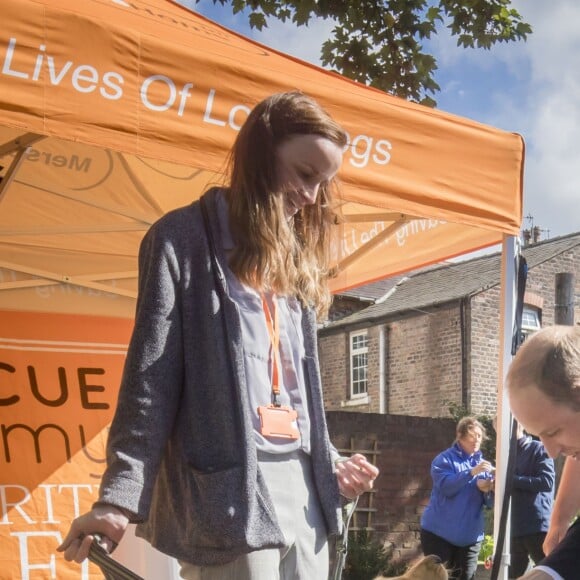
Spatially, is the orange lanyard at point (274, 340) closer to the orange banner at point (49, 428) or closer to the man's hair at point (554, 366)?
the man's hair at point (554, 366)

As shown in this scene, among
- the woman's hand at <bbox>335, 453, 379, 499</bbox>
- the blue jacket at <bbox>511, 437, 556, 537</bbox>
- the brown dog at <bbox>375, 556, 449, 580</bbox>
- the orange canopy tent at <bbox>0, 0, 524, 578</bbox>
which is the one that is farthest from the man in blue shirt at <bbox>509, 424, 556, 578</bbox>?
the woman's hand at <bbox>335, 453, 379, 499</bbox>

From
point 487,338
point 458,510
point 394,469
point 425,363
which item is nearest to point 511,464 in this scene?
point 458,510

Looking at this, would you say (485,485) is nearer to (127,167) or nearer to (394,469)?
(127,167)

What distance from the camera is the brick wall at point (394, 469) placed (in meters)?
14.0

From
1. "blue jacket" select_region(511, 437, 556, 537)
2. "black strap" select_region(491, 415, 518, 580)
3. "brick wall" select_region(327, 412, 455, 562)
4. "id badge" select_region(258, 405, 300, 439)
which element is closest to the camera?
"id badge" select_region(258, 405, 300, 439)

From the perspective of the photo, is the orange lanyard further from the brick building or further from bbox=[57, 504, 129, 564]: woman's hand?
the brick building

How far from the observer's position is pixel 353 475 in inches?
87.7

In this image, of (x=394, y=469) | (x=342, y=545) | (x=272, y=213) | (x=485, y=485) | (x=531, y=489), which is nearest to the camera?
(x=272, y=213)

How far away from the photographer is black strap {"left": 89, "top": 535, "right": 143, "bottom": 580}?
5.99 ft

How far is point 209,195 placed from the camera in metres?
2.25

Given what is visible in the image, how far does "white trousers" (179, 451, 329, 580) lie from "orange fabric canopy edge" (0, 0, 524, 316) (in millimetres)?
587

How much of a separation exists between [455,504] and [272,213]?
6.51 m

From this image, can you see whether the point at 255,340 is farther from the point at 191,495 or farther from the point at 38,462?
the point at 38,462

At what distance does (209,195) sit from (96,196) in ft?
10.8
